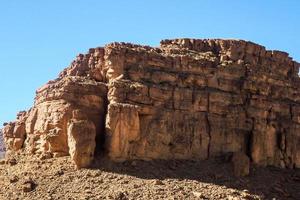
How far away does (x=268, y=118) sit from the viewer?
2564 inches

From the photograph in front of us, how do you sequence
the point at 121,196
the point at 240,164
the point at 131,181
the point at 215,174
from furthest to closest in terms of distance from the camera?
the point at 240,164 < the point at 215,174 < the point at 131,181 < the point at 121,196

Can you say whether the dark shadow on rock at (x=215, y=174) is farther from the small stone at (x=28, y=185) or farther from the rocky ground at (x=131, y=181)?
the small stone at (x=28, y=185)

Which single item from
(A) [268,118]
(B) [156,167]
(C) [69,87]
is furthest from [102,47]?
(A) [268,118]

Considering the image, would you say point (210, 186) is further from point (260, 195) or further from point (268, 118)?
point (268, 118)

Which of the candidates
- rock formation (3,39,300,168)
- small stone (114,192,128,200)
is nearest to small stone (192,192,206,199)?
small stone (114,192,128,200)

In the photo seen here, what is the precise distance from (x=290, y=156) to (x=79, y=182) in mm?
22485

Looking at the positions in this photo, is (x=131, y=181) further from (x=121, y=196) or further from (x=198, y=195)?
(x=198, y=195)

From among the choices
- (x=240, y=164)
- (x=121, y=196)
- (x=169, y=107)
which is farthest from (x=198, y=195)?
(x=169, y=107)

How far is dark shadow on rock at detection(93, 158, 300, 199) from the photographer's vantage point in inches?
2182

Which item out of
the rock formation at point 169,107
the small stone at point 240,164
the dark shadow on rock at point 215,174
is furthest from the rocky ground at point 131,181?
the rock formation at point 169,107

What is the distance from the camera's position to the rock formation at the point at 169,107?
5700 centimetres

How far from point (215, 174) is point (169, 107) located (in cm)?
690

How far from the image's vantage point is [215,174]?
58.0 meters

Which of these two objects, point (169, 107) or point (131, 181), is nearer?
point (131, 181)
